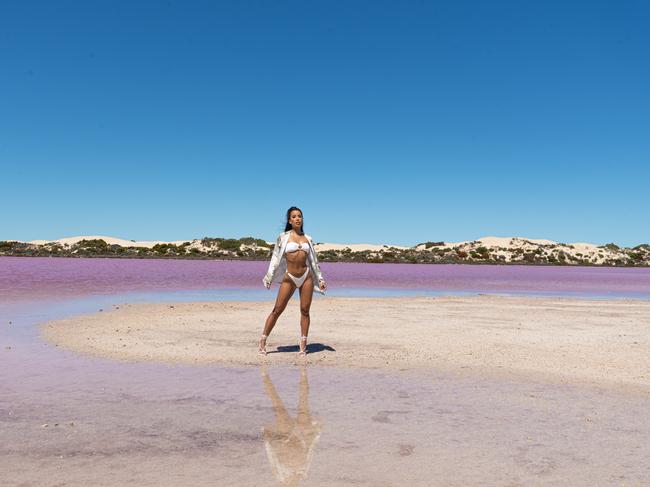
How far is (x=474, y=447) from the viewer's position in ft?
17.3

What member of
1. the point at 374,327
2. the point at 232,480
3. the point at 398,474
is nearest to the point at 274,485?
the point at 232,480

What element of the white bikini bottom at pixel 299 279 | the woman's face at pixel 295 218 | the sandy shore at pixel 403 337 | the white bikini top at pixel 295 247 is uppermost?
the woman's face at pixel 295 218

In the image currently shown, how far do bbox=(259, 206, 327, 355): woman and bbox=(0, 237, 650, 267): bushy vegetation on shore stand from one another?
8309 cm

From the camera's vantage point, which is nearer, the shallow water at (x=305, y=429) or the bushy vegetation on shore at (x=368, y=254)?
the shallow water at (x=305, y=429)

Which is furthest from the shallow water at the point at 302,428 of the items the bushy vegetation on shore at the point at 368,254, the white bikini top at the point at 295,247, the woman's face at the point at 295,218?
the bushy vegetation on shore at the point at 368,254

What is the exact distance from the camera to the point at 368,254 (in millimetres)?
107125

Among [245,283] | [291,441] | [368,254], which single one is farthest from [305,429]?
[368,254]

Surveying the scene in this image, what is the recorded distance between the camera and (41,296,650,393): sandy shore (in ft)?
30.8

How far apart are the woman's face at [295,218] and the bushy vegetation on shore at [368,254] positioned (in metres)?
83.2

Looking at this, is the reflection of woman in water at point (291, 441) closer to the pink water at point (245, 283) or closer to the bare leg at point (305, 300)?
the bare leg at point (305, 300)

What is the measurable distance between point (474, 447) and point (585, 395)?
9.30ft

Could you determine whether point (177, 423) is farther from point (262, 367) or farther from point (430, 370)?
point (430, 370)

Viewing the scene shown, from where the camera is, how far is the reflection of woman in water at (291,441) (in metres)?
4.61

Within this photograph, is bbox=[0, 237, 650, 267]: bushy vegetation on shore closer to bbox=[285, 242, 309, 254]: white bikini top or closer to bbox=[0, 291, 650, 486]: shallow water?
bbox=[285, 242, 309, 254]: white bikini top
